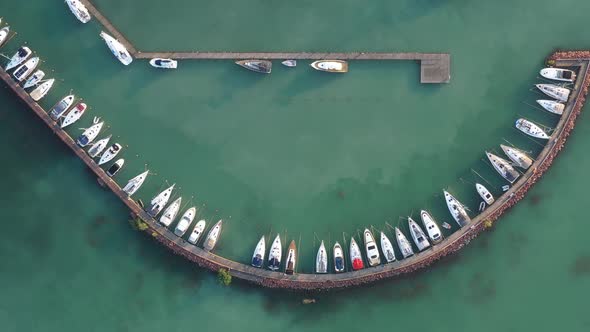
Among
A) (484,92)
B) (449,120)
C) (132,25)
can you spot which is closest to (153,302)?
(132,25)

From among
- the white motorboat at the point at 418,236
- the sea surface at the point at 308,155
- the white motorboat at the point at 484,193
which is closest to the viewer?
the white motorboat at the point at 484,193

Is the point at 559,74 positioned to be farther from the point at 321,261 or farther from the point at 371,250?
the point at 321,261

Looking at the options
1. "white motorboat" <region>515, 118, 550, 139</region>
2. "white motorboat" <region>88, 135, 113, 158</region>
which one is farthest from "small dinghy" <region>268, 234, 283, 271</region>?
"white motorboat" <region>515, 118, 550, 139</region>

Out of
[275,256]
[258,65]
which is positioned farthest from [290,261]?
[258,65]

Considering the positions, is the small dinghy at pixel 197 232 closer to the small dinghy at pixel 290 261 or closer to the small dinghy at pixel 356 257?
the small dinghy at pixel 290 261

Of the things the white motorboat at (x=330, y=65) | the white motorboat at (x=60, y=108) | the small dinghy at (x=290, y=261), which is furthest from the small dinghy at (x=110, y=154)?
the white motorboat at (x=330, y=65)
